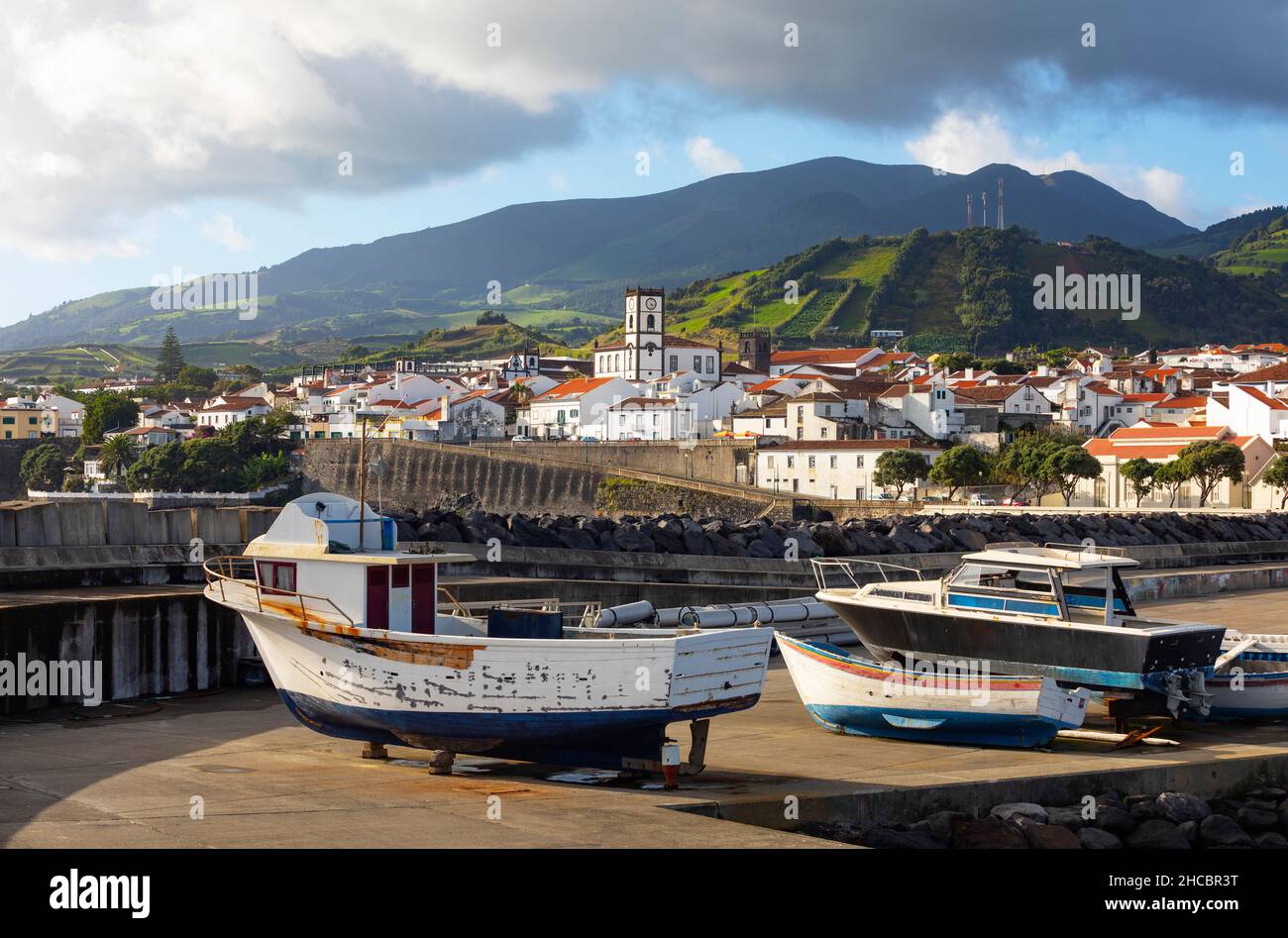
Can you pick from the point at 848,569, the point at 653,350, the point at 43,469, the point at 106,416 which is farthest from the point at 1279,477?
the point at 106,416

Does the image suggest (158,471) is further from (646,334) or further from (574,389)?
(646,334)

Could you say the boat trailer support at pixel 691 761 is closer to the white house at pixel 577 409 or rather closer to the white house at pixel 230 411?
the white house at pixel 577 409

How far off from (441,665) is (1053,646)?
7.70 m

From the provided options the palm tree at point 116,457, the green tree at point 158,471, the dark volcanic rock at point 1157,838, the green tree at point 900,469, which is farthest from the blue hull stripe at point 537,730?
the palm tree at point 116,457

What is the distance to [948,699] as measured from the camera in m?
15.0

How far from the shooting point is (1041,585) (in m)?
17.0

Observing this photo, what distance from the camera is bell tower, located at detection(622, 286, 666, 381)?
134750mm

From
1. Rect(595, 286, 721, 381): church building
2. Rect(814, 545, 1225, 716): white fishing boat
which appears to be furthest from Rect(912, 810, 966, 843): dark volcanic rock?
Rect(595, 286, 721, 381): church building

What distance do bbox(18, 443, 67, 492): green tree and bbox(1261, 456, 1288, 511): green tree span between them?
325ft
